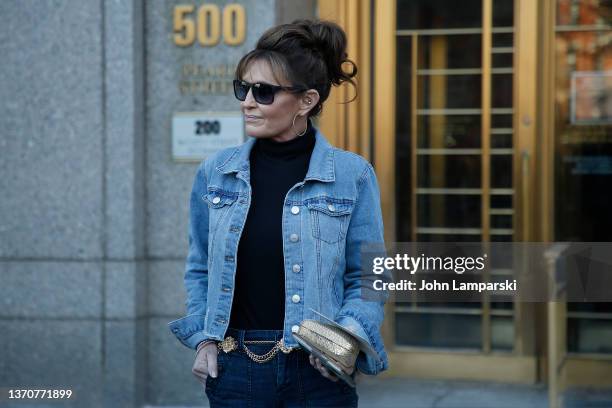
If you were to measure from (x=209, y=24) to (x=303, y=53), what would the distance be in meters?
3.22

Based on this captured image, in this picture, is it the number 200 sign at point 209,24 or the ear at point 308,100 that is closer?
the ear at point 308,100

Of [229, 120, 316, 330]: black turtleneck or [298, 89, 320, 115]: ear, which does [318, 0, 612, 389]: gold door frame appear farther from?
[229, 120, 316, 330]: black turtleneck

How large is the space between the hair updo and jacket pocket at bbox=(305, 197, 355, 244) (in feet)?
1.03

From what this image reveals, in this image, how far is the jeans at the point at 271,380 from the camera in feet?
9.14

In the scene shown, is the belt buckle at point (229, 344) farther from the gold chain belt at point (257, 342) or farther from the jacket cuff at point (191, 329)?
the jacket cuff at point (191, 329)

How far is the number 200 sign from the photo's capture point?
19.6 feet

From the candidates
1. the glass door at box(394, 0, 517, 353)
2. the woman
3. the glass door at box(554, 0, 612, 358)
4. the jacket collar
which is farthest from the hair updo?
the glass door at box(554, 0, 612, 358)

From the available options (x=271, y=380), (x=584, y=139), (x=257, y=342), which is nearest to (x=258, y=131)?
(x=257, y=342)

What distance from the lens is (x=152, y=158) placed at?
608cm

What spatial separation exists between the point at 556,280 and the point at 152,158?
8.64ft

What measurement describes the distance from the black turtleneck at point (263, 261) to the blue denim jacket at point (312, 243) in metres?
0.03

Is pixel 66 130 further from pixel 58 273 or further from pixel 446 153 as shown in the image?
pixel 446 153

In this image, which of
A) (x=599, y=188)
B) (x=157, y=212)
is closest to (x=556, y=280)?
(x=599, y=188)

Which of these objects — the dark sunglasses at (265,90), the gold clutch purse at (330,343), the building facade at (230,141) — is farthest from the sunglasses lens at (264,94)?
the building facade at (230,141)
